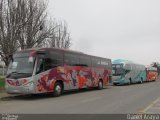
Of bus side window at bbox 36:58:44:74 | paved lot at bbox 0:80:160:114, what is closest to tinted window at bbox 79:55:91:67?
paved lot at bbox 0:80:160:114

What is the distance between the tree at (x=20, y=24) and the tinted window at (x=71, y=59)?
396 inches

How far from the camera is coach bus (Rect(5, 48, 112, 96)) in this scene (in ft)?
64.2

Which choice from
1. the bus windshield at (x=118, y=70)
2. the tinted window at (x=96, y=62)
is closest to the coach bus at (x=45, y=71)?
the tinted window at (x=96, y=62)

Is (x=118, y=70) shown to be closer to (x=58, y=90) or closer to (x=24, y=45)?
(x=24, y=45)

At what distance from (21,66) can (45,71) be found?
1569 mm

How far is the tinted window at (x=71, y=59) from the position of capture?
23.8 meters

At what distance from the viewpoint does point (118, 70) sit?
41.8 meters

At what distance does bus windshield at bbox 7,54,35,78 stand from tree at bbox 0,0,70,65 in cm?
1379

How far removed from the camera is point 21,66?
20.1 m

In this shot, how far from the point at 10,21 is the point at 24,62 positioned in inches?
673

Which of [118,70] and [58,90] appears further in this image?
[118,70]

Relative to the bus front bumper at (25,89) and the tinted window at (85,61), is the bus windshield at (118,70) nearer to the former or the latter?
the tinted window at (85,61)

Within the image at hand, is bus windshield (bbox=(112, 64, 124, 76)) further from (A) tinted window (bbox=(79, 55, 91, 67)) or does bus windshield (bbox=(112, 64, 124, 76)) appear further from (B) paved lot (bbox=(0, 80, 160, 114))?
(B) paved lot (bbox=(0, 80, 160, 114))

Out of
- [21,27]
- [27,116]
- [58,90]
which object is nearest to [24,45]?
[21,27]
